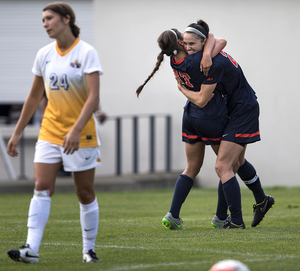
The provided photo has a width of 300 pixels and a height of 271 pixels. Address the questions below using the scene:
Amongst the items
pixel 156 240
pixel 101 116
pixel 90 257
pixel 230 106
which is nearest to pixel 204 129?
pixel 230 106

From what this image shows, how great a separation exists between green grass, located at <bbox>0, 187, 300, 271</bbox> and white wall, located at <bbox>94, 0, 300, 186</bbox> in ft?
16.7

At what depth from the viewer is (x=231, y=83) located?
5.91m

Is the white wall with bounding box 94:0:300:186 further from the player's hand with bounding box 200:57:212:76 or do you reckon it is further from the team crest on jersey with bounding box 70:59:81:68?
the team crest on jersey with bounding box 70:59:81:68

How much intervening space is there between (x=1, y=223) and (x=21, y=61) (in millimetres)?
7978

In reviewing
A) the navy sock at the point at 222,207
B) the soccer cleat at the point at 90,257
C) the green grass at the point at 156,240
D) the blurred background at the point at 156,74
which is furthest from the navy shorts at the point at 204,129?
the blurred background at the point at 156,74

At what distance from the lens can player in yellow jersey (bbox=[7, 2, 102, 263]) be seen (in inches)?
164

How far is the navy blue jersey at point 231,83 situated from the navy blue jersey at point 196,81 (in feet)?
0.23

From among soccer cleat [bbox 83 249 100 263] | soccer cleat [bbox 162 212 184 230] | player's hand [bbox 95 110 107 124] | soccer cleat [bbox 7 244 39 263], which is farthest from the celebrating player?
player's hand [bbox 95 110 107 124]

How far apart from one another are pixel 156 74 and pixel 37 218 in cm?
1038

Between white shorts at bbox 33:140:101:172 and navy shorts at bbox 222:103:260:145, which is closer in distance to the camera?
white shorts at bbox 33:140:101:172

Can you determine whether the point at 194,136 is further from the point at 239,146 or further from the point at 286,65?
the point at 286,65

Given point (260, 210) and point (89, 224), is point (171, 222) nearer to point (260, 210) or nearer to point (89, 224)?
point (260, 210)

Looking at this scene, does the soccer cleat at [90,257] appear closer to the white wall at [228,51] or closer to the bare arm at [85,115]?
the bare arm at [85,115]

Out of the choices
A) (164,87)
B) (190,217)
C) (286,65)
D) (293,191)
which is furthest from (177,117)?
(190,217)
